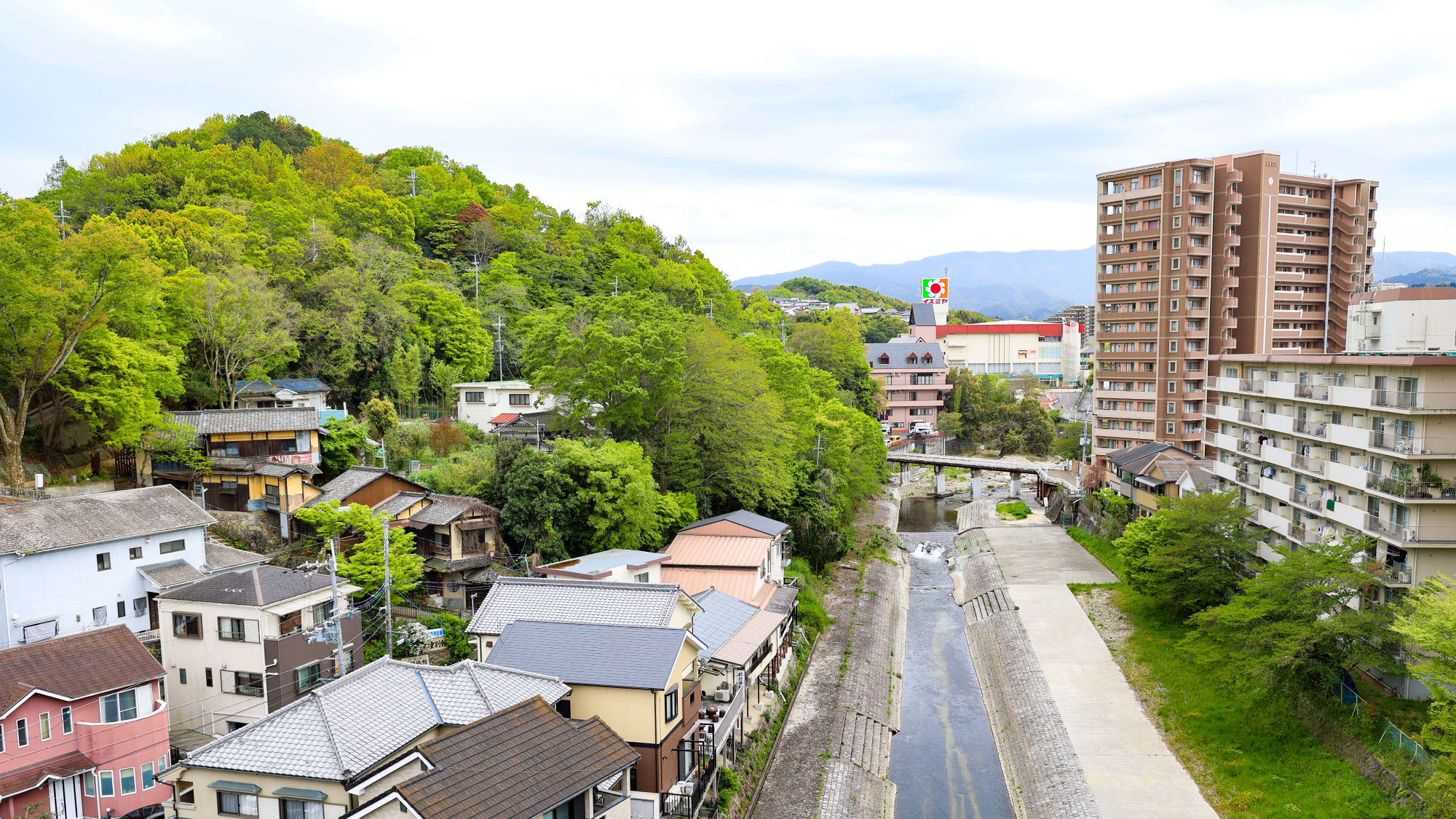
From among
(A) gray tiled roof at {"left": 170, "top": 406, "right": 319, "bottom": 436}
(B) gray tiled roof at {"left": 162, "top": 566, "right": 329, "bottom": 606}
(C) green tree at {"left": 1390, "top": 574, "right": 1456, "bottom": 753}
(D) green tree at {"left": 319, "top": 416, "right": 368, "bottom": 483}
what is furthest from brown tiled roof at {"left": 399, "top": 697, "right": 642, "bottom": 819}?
(D) green tree at {"left": 319, "top": 416, "right": 368, "bottom": 483}

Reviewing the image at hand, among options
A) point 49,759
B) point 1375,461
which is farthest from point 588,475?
point 1375,461

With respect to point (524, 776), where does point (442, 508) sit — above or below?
above

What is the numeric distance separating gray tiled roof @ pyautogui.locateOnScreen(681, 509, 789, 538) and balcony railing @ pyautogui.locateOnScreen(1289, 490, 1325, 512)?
15137 mm

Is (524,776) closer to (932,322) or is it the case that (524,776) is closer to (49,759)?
(49,759)

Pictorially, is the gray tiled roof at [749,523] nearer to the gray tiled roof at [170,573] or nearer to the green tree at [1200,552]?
the green tree at [1200,552]

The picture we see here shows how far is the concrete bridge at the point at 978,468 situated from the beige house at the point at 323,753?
40663 mm

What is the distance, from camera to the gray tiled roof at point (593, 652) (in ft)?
46.3

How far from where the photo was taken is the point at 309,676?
1669 centimetres

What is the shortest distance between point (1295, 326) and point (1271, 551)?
22.7m

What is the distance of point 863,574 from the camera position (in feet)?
112

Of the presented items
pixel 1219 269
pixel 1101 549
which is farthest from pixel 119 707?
pixel 1219 269

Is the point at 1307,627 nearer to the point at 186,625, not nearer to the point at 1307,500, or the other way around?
the point at 1307,500

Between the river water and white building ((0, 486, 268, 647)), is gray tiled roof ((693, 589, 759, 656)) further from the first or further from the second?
white building ((0, 486, 268, 647))

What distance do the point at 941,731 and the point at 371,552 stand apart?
51.7 ft
